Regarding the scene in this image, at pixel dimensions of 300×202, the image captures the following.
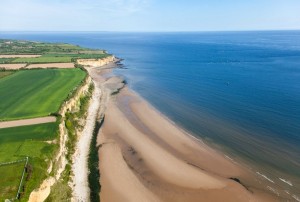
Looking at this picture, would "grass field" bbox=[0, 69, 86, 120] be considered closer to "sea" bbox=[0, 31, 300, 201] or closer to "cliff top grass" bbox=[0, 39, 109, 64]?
"sea" bbox=[0, 31, 300, 201]

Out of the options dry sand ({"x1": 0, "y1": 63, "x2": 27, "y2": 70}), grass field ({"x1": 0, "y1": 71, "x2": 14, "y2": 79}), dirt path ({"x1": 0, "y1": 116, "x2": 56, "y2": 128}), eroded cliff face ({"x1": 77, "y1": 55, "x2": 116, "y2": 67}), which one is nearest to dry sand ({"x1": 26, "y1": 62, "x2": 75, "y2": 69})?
dry sand ({"x1": 0, "y1": 63, "x2": 27, "y2": 70})

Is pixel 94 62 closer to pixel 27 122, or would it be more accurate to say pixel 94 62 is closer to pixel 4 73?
pixel 4 73

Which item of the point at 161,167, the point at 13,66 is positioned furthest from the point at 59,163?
the point at 13,66

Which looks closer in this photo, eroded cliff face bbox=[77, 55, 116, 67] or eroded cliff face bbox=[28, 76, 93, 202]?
eroded cliff face bbox=[28, 76, 93, 202]

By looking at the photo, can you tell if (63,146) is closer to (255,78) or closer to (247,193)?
(247,193)

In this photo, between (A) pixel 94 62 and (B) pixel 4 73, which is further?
(A) pixel 94 62

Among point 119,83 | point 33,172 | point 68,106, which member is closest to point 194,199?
point 33,172

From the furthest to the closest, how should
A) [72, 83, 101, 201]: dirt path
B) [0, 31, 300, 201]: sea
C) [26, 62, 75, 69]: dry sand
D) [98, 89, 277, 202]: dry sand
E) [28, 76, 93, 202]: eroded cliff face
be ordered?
1. [26, 62, 75, 69]: dry sand
2. [0, 31, 300, 201]: sea
3. [98, 89, 277, 202]: dry sand
4. [72, 83, 101, 201]: dirt path
5. [28, 76, 93, 202]: eroded cliff face
